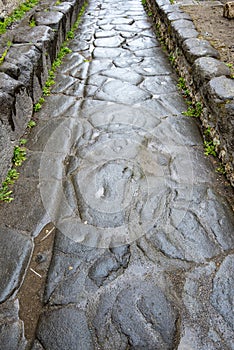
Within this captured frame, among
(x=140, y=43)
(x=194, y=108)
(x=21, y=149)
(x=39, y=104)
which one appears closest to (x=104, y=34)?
(x=140, y=43)

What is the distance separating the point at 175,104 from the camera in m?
4.09

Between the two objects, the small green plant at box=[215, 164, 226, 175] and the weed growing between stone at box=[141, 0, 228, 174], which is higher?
the weed growing between stone at box=[141, 0, 228, 174]

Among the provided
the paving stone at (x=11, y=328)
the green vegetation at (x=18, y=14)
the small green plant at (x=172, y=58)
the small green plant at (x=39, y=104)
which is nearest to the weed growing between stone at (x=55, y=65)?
the small green plant at (x=39, y=104)

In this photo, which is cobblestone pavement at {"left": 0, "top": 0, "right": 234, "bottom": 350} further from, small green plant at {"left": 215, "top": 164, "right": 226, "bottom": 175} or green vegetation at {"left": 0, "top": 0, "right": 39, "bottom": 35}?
green vegetation at {"left": 0, "top": 0, "right": 39, "bottom": 35}

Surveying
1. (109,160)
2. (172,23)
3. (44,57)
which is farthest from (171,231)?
(172,23)

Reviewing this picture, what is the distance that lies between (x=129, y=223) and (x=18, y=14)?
5.32 meters

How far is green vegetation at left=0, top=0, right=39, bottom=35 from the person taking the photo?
5133mm

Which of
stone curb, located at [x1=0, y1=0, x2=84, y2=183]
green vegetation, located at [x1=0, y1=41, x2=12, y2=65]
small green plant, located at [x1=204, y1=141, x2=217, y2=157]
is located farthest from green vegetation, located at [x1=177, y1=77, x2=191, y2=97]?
green vegetation, located at [x1=0, y1=41, x2=12, y2=65]

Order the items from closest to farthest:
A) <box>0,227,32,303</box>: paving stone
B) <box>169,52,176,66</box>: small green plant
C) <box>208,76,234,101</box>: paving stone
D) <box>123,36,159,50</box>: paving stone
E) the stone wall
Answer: <box>0,227,32,303</box>: paving stone → <box>208,76,234,101</box>: paving stone → <box>169,52,176,66</box>: small green plant → the stone wall → <box>123,36,159,50</box>: paving stone

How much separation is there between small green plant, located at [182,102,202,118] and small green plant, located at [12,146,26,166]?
7.08 feet

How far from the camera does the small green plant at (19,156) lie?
3121mm

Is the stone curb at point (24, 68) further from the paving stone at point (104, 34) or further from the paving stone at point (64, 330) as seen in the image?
the paving stone at point (64, 330)

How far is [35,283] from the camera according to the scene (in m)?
2.09

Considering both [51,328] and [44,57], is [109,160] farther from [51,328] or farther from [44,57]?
[44,57]
